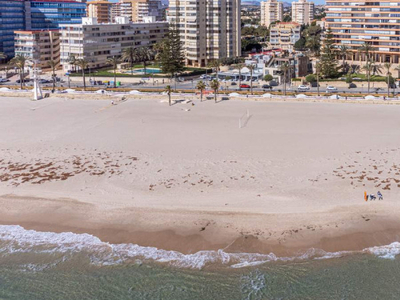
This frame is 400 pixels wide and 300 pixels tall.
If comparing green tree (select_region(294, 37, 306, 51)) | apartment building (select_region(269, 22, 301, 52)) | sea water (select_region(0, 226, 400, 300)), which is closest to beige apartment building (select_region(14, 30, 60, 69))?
green tree (select_region(294, 37, 306, 51))

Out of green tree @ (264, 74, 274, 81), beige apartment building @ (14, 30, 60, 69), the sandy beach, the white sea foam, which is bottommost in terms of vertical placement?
the white sea foam

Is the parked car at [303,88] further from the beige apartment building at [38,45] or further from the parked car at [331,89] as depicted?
the beige apartment building at [38,45]

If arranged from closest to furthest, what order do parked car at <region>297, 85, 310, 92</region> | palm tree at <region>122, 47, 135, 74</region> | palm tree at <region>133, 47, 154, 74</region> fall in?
parked car at <region>297, 85, 310, 92</region> → palm tree at <region>122, 47, 135, 74</region> → palm tree at <region>133, 47, 154, 74</region>

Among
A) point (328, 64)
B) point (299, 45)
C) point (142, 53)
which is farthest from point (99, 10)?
point (328, 64)

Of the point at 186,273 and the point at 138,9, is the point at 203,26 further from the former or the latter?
the point at 186,273

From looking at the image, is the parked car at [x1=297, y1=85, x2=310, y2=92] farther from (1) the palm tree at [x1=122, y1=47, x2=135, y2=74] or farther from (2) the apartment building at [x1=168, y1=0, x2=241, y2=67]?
(1) the palm tree at [x1=122, y1=47, x2=135, y2=74]

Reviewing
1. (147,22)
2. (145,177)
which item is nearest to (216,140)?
(145,177)
